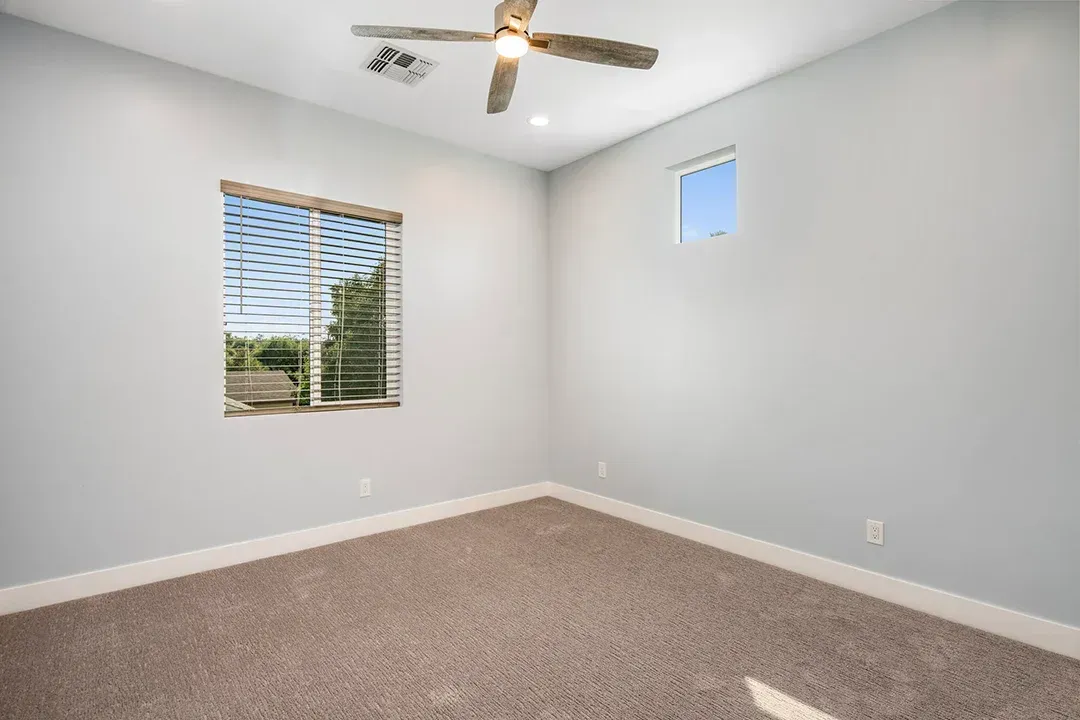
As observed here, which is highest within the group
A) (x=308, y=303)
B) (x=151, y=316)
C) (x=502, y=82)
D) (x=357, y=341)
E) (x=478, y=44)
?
(x=478, y=44)

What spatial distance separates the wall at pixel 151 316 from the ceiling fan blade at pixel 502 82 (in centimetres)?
151

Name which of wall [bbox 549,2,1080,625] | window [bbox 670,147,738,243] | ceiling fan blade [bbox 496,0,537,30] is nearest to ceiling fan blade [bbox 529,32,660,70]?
ceiling fan blade [bbox 496,0,537,30]

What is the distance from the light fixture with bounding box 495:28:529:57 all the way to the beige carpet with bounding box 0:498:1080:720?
2.29 metres

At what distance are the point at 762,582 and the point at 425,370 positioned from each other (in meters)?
2.46

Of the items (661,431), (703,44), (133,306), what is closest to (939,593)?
(661,431)

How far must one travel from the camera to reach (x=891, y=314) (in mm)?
2633

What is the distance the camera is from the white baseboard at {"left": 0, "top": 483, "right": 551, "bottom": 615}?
2.54 m

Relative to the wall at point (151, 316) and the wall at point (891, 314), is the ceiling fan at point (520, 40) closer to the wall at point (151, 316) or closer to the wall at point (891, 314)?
the wall at point (891, 314)

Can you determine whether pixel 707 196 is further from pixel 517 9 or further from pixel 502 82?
pixel 517 9

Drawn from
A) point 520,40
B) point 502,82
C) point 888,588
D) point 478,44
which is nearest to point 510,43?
point 520,40

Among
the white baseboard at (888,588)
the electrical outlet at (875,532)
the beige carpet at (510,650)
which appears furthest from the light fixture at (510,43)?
the white baseboard at (888,588)

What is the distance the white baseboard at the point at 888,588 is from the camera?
2195mm

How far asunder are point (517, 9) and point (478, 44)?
0.90 metres

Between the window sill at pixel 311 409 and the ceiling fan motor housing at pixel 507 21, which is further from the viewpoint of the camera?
the window sill at pixel 311 409
